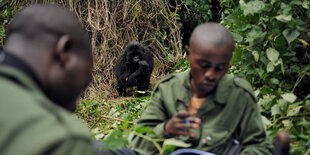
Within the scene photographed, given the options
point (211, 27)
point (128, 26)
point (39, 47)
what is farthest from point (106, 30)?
point (39, 47)

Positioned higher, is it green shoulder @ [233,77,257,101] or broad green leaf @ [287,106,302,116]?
green shoulder @ [233,77,257,101]

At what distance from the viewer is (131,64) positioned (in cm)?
596

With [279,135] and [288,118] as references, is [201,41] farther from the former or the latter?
[288,118]

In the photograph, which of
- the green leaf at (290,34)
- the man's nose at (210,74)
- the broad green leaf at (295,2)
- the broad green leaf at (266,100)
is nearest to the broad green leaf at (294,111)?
the broad green leaf at (266,100)

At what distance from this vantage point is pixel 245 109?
159cm

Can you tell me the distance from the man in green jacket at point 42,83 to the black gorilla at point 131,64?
14.9 ft

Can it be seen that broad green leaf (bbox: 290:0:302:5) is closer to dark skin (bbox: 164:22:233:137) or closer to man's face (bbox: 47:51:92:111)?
dark skin (bbox: 164:22:233:137)

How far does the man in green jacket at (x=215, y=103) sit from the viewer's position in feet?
5.02

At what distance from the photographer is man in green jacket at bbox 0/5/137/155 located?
0.71 m

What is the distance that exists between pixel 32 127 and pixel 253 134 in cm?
110

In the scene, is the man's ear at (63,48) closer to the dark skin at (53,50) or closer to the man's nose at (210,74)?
the dark skin at (53,50)

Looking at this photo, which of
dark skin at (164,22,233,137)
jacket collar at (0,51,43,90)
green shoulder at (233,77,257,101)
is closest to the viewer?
jacket collar at (0,51,43,90)

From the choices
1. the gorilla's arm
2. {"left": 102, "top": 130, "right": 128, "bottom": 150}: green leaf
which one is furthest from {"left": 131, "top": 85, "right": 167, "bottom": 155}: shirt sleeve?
the gorilla's arm

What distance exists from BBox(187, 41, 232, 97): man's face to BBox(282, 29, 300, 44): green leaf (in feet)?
3.02
